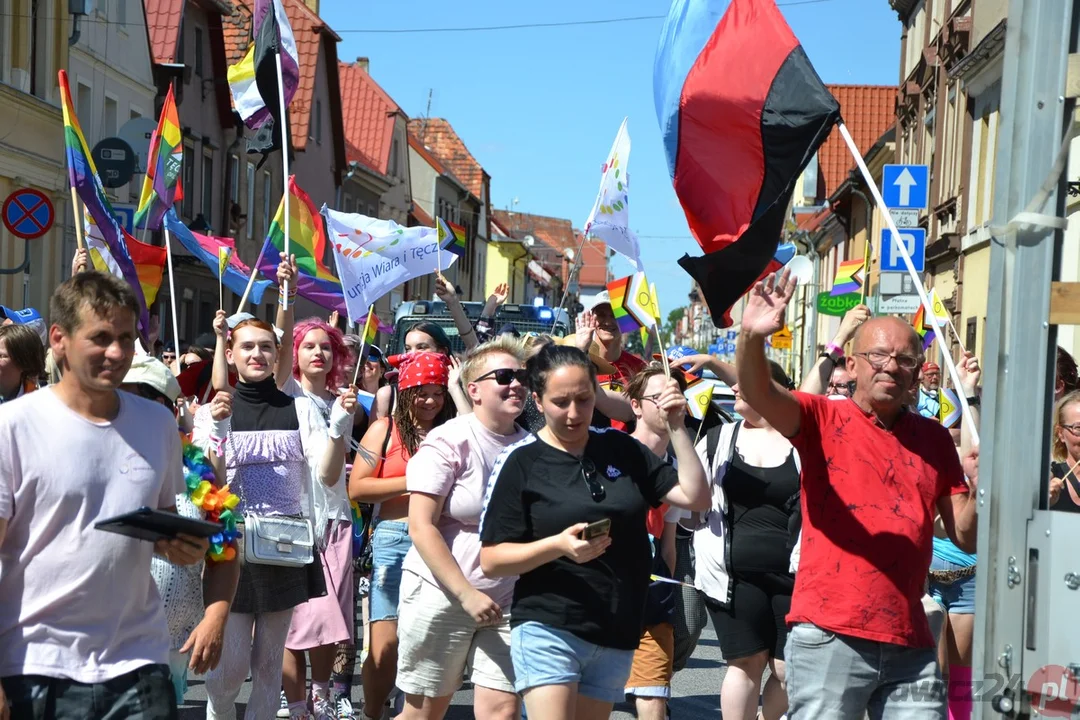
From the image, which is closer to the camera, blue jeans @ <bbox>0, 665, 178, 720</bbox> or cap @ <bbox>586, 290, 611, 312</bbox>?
blue jeans @ <bbox>0, 665, 178, 720</bbox>

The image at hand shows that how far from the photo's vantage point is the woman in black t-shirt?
495 cm

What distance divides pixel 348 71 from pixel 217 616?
56.0 metres

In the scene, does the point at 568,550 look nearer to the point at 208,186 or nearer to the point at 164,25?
the point at 164,25

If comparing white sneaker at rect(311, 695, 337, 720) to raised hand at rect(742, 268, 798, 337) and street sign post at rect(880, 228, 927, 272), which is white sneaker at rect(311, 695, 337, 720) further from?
street sign post at rect(880, 228, 927, 272)

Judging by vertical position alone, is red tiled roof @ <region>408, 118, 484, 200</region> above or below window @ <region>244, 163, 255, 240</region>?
above

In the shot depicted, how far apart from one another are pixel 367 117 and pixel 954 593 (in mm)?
51439

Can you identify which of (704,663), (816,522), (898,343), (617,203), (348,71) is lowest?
(704,663)

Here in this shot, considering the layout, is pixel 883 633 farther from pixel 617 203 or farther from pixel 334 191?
pixel 334 191

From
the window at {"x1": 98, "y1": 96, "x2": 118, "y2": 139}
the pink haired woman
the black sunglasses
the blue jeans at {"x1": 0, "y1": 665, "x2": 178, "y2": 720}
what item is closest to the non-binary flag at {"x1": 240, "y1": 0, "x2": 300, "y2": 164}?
the pink haired woman

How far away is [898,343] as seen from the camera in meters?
Answer: 4.74

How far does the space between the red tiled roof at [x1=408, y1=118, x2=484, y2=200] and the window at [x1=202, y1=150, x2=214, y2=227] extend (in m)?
37.7

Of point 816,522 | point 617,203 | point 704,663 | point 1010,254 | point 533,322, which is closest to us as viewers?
point 1010,254

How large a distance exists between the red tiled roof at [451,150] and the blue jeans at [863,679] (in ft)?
229

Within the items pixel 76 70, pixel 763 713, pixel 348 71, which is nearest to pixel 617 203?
pixel 763 713
